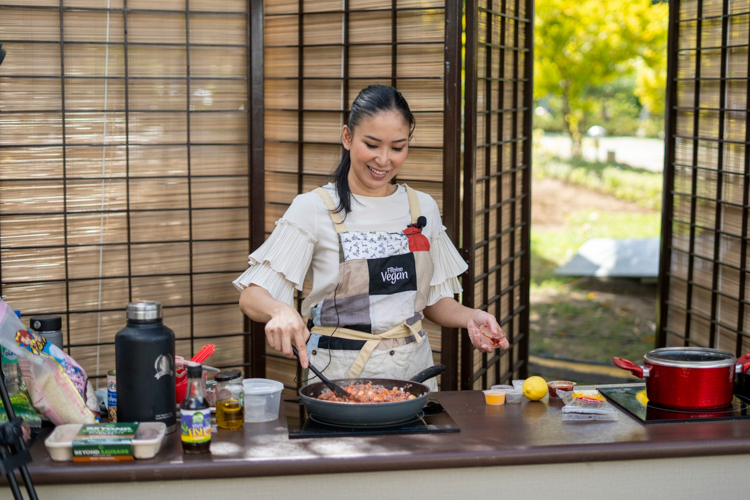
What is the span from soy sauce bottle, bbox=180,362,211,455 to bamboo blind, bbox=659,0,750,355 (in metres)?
3.08

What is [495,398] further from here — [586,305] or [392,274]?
[586,305]

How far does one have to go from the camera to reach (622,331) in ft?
24.5

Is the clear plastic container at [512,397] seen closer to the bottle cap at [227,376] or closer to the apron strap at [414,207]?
the apron strap at [414,207]

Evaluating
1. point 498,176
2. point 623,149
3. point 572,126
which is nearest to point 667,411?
point 498,176

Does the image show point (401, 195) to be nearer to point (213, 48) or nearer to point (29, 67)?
point (213, 48)

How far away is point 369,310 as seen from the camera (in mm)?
2623

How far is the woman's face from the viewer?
2.51m

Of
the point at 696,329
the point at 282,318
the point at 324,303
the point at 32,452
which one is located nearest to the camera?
the point at 32,452

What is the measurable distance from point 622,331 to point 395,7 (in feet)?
15.9

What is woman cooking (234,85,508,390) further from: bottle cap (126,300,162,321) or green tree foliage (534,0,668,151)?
Result: green tree foliage (534,0,668,151)

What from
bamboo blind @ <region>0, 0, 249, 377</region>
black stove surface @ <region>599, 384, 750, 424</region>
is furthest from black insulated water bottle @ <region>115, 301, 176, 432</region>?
bamboo blind @ <region>0, 0, 249, 377</region>

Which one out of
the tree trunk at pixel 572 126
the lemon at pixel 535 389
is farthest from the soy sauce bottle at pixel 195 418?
the tree trunk at pixel 572 126

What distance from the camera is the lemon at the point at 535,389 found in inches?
95.4

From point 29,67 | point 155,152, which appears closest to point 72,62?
point 29,67
